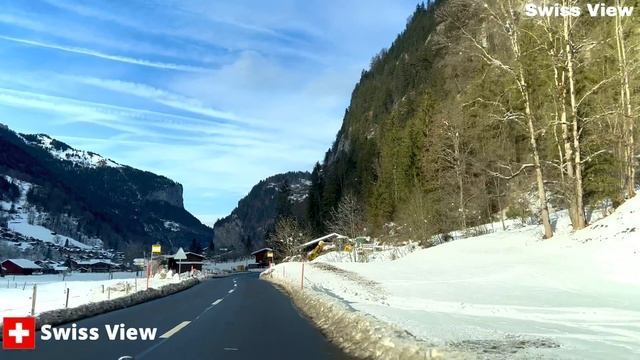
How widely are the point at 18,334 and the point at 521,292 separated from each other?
16157mm

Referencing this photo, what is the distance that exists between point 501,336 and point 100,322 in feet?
36.8

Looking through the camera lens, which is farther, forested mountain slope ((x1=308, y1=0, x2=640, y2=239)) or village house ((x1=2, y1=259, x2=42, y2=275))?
village house ((x1=2, y1=259, x2=42, y2=275))

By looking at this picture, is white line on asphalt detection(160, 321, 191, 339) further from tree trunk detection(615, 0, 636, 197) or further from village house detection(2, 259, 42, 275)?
village house detection(2, 259, 42, 275)

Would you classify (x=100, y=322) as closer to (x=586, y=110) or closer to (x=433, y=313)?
(x=433, y=313)

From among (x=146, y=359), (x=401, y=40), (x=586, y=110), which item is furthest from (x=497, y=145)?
(x=401, y=40)

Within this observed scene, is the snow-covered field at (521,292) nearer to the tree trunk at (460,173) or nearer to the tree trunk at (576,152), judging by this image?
the tree trunk at (576,152)

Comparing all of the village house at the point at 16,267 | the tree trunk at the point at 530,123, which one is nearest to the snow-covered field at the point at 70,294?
the tree trunk at the point at 530,123

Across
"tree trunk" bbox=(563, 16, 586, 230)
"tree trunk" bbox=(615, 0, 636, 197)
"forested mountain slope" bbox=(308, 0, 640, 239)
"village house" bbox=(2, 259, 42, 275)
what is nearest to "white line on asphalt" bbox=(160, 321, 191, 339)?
"forested mountain slope" bbox=(308, 0, 640, 239)

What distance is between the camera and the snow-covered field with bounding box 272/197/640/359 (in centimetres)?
984

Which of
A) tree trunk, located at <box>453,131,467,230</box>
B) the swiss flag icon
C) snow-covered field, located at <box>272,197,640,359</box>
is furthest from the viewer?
tree trunk, located at <box>453,131,467,230</box>

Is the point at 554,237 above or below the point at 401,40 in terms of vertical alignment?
below

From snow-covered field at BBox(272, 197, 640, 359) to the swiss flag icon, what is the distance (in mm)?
7525

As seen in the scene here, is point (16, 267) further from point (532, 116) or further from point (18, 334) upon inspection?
point (18, 334)

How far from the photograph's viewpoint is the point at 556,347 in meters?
9.04
